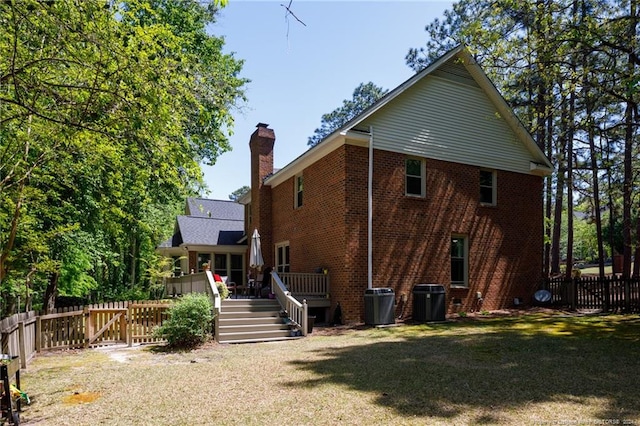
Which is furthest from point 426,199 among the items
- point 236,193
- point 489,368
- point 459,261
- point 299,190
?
point 236,193

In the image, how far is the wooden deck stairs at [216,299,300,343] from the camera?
1190 cm

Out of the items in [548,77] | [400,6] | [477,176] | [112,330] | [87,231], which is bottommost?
[112,330]

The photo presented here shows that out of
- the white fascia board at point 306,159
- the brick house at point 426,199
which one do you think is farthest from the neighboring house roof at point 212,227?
the brick house at point 426,199

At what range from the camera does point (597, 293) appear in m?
15.9

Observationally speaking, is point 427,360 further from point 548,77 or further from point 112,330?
point 548,77

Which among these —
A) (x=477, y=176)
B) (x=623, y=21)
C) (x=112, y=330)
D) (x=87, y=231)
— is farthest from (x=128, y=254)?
(x=623, y=21)

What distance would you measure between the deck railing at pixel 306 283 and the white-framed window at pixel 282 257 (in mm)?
3812

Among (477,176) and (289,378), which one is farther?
(477,176)

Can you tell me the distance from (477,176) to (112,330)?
44.5 ft

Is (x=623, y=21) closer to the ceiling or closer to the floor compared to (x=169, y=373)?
closer to the ceiling

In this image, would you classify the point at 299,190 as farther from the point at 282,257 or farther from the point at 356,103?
the point at 356,103

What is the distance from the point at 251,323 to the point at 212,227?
13918mm

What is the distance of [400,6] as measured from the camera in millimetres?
12312

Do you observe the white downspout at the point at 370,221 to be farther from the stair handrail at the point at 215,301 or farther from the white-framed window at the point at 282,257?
the white-framed window at the point at 282,257
